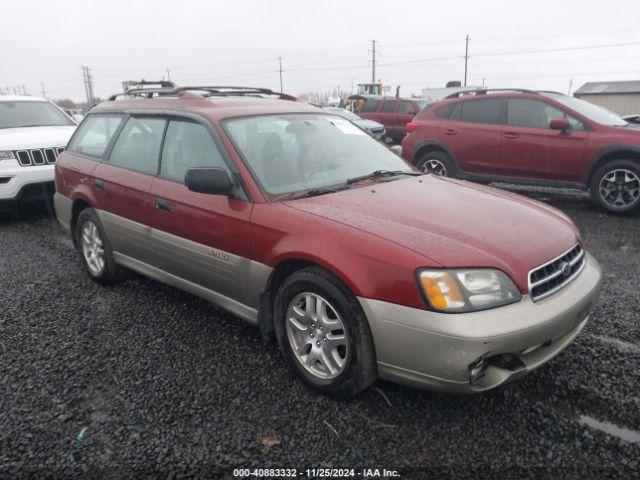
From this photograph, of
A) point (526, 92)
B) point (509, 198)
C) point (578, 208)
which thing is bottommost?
point (578, 208)

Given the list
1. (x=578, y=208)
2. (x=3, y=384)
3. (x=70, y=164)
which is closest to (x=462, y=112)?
(x=578, y=208)

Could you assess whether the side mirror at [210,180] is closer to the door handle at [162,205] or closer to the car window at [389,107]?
the door handle at [162,205]

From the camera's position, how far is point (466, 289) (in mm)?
2328

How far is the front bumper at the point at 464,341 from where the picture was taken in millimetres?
2248

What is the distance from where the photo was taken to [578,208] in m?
7.27

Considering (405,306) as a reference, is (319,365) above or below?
below

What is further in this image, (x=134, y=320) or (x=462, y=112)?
(x=462, y=112)

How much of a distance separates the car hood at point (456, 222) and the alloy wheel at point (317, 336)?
1.62ft

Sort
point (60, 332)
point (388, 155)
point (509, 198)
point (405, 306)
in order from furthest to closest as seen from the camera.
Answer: point (388, 155) < point (60, 332) < point (509, 198) < point (405, 306)

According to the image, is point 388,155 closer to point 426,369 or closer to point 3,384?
point 426,369

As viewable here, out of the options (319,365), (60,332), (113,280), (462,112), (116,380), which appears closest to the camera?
(319,365)

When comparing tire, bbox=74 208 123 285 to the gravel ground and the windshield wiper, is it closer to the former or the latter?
the gravel ground

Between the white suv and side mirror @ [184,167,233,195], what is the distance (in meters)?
4.92

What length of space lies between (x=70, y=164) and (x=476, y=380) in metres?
4.14
